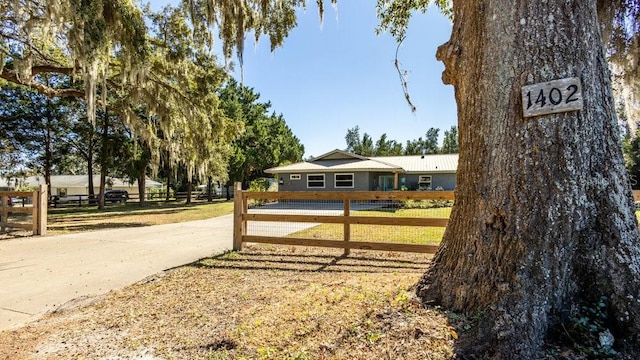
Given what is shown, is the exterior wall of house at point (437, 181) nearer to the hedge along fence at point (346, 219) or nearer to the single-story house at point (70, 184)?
the hedge along fence at point (346, 219)

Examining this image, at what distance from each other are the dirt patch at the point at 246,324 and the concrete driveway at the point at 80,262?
54 cm

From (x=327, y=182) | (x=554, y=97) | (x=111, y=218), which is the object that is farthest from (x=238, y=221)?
(x=327, y=182)

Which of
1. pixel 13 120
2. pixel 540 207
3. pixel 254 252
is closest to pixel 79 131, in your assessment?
pixel 13 120

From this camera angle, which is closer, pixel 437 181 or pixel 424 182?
pixel 437 181

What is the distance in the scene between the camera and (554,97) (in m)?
2.07

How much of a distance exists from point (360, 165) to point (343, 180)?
1517 mm

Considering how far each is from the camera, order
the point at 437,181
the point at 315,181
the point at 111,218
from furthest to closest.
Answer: the point at 437,181, the point at 315,181, the point at 111,218

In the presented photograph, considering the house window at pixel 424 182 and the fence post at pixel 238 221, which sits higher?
the house window at pixel 424 182

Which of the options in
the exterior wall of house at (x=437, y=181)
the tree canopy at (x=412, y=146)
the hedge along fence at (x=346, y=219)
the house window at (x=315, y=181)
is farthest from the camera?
the tree canopy at (x=412, y=146)

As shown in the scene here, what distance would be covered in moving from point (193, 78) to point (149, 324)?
34.7 ft

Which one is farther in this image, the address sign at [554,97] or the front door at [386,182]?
the front door at [386,182]

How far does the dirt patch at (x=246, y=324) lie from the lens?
84.0 inches

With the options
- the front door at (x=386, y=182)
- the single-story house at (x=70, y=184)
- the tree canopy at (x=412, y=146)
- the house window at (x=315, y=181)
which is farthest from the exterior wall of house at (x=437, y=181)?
the tree canopy at (x=412, y=146)

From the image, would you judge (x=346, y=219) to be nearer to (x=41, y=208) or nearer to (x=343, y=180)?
(x=41, y=208)
